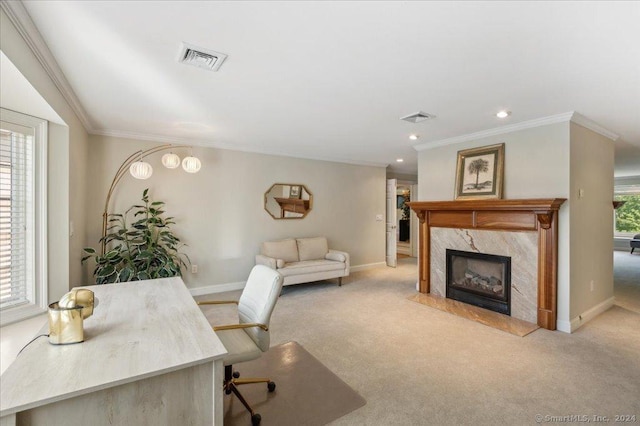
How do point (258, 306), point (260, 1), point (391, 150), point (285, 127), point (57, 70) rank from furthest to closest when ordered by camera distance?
point (391, 150) → point (285, 127) → point (57, 70) → point (258, 306) → point (260, 1)

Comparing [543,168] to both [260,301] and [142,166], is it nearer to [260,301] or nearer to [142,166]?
[260,301]

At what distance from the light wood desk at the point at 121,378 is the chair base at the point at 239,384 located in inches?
28.0

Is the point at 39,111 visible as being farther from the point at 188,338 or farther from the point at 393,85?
the point at 393,85

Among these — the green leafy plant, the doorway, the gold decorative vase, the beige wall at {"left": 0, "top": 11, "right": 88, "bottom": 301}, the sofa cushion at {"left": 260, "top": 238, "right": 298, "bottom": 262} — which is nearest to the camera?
the gold decorative vase

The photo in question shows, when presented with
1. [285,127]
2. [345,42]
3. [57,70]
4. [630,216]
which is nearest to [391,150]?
[285,127]

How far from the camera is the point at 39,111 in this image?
2320mm

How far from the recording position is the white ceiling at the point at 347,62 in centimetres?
158

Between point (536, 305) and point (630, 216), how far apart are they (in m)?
9.74

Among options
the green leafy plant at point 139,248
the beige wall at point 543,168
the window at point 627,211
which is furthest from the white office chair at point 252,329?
the window at point 627,211

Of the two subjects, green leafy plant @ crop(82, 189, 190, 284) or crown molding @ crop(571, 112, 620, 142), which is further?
green leafy plant @ crop(82, 189, 190, 284)

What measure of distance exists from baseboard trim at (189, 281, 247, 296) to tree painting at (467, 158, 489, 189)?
151 inches

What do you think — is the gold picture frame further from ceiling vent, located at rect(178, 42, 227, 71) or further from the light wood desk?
the light wood desk

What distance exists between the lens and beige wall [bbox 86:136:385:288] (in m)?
4.01

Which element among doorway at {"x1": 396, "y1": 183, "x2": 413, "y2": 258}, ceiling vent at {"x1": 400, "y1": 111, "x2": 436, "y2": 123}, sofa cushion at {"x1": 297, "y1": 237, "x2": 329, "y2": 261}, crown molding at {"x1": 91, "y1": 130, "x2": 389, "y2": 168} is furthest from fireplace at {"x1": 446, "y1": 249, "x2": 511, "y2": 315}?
doorway at {"x1": 396, "y1": 183, "x2": 413, "y2": 258}
